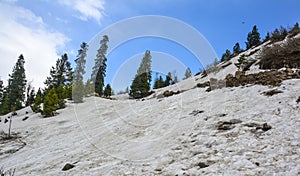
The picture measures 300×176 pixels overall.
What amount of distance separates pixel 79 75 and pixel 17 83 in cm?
2343

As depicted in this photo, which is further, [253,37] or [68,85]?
[253,37]

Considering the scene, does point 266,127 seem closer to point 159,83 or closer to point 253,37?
point 159,83

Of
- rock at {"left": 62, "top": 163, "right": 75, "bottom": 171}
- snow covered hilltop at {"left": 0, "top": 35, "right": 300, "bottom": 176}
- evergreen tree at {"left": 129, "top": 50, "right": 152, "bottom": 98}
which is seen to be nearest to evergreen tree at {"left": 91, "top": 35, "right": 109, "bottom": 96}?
evergreen tree at {"left": 129, "top": 50, "right": 152, "bottom": 98}

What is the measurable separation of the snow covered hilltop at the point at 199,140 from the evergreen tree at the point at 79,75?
53.6ft

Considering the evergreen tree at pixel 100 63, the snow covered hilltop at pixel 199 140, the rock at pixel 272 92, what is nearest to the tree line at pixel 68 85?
the evergreen tree at pixel 100 63

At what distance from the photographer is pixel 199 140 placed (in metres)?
10.0

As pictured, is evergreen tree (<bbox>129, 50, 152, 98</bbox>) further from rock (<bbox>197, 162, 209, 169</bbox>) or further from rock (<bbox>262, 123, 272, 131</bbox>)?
rock (<bbox>197, 162, 209, 169</bbox>)

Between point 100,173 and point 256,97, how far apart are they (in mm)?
8584

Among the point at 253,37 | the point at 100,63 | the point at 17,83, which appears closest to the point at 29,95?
the point at 17,83

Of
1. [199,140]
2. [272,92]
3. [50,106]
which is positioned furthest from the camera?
[50,106]

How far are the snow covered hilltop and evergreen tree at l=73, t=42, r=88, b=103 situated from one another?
16.3 metres

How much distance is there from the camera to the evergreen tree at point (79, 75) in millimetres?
35594

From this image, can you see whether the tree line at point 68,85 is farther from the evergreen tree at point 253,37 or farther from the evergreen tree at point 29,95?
the evergreen tree at point 253,37

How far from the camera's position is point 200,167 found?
7.82 metres
